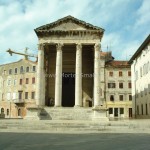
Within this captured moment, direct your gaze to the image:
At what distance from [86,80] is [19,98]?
29317 mm

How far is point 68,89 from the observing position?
46656 millimetres

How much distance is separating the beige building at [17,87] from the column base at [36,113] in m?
31.3

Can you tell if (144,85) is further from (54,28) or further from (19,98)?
(19,98)

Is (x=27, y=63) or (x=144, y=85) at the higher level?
(x=27, y=63)

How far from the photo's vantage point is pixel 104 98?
67.7 m

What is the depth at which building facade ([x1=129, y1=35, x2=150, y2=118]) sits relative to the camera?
149ft

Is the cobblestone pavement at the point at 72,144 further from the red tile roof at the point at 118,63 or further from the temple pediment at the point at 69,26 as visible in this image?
the red tile roof at the point at 118,63

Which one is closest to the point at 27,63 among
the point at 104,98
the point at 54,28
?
the point at 104,98

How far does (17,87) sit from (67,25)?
35.5m

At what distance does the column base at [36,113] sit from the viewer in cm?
3600

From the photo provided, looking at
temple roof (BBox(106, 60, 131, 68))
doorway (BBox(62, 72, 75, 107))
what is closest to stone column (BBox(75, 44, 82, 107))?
doorway (BBox(62, 72, 75, 107))

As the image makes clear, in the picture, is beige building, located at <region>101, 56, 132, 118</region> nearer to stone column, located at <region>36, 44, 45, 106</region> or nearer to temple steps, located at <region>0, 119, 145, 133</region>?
stone column, located at <region>36, 44, 45, 106</region>

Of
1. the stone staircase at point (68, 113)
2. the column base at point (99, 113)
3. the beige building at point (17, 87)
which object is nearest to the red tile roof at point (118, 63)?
the beige building at point (17, 87)

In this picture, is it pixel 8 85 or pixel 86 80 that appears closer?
pixel 86 80
